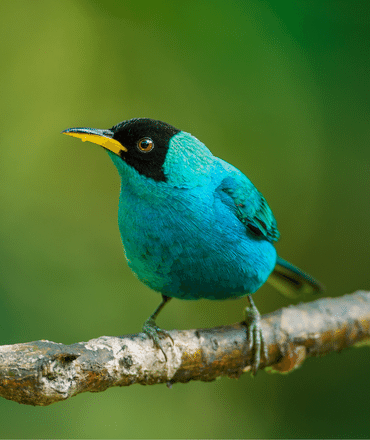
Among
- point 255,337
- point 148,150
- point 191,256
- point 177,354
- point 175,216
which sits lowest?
point 177,354

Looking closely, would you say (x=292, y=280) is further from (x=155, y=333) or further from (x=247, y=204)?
(x=155, y=333)

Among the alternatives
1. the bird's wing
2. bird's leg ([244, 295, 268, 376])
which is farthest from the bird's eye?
bird's leg ([244, 295, 268, 376])

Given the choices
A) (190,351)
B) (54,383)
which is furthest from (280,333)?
(54,383)

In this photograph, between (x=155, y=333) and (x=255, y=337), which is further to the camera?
(x=255, y=337)

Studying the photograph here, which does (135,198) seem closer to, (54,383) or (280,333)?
(54,383)

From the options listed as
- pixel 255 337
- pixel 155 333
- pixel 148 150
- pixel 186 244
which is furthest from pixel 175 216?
pixel 255 337

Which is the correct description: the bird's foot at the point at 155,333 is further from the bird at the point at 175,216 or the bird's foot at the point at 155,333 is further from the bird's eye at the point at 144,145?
the bird's eye at the point at 144,145
